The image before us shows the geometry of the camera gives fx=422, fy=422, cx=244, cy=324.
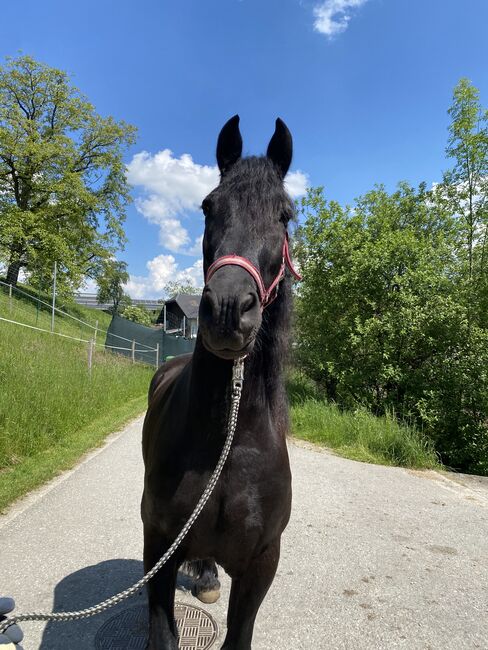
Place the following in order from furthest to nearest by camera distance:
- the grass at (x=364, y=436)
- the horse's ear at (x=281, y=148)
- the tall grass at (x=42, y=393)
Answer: the grass at (x=364, y=436) → the tall grass at (x=42, y=393) → the horse's ear at (x=281, y=148)

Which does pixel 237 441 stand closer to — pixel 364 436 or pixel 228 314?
pixel 228 314

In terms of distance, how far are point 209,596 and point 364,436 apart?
6143mm

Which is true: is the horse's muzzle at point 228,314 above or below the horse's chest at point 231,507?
above

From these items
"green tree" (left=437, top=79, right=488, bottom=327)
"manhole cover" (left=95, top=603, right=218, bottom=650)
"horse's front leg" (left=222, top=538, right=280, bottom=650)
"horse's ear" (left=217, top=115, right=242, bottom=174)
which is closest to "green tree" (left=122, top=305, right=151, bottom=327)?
"green tree" (left=437, top=79, right=488, bottom=327)

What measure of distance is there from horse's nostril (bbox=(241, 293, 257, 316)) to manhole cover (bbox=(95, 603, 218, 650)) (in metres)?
2.16

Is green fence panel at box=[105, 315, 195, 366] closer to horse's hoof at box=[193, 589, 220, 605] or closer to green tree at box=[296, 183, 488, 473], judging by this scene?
green tree at box=[296, 183, 488, 473]

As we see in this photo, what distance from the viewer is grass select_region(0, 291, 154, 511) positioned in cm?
550

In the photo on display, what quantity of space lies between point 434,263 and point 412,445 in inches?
218

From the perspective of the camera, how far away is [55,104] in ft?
89.6

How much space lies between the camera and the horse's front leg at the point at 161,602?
187 cm

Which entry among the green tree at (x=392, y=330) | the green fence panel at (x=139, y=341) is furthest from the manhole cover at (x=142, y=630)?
the green fence panel at (x=139, y=341)

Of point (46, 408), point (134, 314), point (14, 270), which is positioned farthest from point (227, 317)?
point (134, 314)

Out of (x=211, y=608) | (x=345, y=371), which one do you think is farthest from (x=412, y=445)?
(x=211, y=608)

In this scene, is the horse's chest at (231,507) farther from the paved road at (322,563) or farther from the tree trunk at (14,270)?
the tree trunk at (14,270)
